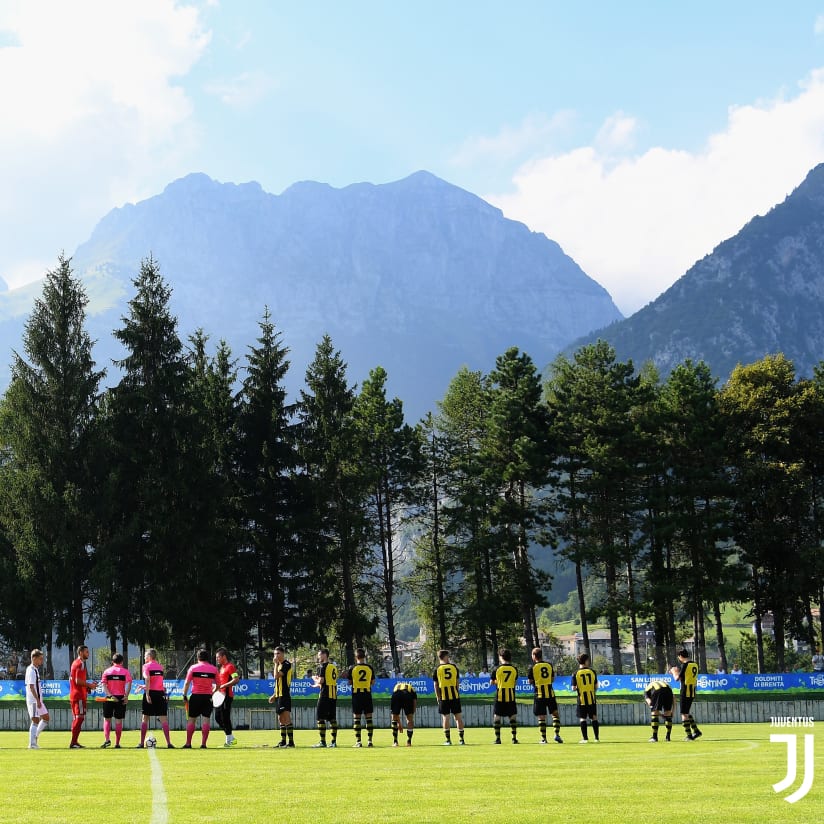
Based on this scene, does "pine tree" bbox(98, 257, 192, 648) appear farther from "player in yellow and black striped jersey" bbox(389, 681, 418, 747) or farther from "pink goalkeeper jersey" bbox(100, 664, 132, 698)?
"player in yellow and black striped jersey" bbox(389, 681, 418, 747)

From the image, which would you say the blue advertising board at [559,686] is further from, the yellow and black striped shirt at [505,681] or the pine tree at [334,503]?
the yellow and black striped shirt at [505,681]

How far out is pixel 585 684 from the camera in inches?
936

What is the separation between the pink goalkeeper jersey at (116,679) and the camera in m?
23.4

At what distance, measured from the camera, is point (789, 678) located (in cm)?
4022

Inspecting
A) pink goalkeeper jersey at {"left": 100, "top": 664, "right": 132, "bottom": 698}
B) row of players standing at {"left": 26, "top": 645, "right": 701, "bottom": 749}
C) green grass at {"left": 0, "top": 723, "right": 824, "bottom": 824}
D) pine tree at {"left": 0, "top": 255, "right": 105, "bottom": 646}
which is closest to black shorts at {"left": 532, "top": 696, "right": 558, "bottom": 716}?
row of players standing at {"left": 26, "top": 645, "right": 701, "bottom": 749}

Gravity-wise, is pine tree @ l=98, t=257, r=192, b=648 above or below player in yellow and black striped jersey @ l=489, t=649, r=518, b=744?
above

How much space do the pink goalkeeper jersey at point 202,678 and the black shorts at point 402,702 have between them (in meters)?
4.23

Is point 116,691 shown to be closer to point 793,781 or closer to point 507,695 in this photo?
point 507,695

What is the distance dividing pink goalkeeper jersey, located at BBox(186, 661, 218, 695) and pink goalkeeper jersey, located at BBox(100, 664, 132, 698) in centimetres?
162

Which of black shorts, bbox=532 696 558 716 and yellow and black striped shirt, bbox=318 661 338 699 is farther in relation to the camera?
yellow and black striped shirt, bbox=318 661 338 699

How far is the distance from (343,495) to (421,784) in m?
45.0

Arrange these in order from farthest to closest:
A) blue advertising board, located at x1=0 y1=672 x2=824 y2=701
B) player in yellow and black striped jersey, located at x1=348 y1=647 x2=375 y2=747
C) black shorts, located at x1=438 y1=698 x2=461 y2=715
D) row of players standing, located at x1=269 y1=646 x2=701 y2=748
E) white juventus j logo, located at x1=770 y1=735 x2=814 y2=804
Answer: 1. blue advertising board, located at x1=0 y1=672 x2=824 y2=701
2. player in yellow and black striped jersey, located at x1=348 y1=647 x2=375 y2=747
3. black shorts, located at x1=438 y1=698 x2=461 y2=715
4. row of players standing, located at x1=269 y1=646 x2=701 y2=748
5. white juventus j logo, located at x1=770 y1=735 x2=814 y2=804

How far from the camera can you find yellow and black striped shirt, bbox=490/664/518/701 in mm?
23906

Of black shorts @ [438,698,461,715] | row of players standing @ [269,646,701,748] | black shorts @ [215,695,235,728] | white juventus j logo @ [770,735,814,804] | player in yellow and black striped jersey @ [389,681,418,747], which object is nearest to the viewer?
white juventus j logo @ [770,735,814,804]
